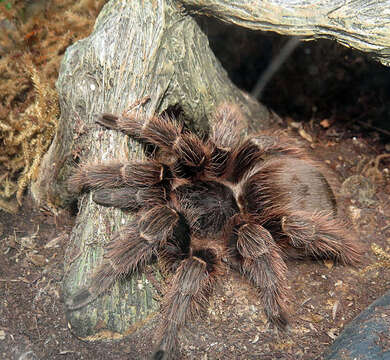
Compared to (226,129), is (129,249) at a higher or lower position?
lower

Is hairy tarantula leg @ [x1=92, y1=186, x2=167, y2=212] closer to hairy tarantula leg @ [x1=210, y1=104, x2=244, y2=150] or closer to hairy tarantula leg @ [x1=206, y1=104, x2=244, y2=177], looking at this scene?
hairy tarantula leg @ [x1=206, y1=104, x2=244, y2=177]

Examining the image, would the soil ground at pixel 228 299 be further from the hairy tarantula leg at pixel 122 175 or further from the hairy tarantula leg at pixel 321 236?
the hairy tarantula leg at pixel 122 175

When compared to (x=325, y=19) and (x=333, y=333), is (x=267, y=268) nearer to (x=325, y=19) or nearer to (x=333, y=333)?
(x=333, y=333)

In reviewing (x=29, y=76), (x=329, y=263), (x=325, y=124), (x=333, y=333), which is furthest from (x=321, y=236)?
(x=29, y=76)

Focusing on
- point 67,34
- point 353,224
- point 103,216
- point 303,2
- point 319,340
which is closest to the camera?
point 303,2

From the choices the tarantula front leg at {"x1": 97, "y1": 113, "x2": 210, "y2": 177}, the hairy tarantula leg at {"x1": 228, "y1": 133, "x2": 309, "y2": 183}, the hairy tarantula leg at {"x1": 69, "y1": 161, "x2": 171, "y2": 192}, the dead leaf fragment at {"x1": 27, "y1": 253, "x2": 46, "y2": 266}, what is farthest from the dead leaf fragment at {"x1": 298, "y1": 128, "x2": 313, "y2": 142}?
the dead leaf fragment at {"x1": 27, "y1": 253, "x2": 46, "y2": 266}

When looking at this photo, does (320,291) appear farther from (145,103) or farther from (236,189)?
(145,103)

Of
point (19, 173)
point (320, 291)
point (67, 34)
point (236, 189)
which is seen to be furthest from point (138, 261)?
point (67, 34)
